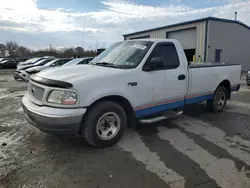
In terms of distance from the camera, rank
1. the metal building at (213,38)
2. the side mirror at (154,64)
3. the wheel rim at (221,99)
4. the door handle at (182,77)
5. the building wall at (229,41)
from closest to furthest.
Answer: the side mirror at (154,64) → the door handle at (182,77) → the wheel rim at (221,99) → the metal building at (213,38) → the building wall at (229,41)

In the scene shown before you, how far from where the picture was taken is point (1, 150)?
11.9 feet

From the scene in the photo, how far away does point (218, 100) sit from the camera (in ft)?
20.0

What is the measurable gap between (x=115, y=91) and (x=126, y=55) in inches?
41.3

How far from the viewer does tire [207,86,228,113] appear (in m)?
5.91

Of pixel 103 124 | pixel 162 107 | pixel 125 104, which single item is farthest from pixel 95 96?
pixel 162 107

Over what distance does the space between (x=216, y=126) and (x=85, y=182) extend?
11.8 ft

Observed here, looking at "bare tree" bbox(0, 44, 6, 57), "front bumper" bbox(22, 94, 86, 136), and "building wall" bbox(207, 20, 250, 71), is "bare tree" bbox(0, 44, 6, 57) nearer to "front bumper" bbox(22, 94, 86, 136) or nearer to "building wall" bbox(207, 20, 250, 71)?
"building wall" bbox(207, 20, 250, 71)

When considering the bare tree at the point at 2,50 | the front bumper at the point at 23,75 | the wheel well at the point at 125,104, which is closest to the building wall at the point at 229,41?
the front bumper at the point at 23,75

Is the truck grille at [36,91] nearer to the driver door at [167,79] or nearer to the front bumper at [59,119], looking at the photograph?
the front bumper at [59,119]

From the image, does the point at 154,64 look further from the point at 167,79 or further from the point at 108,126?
the point at 108,126

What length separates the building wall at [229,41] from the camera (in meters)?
18.1

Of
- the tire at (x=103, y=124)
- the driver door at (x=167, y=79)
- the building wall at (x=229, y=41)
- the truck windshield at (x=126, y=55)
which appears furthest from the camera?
the building wall at (x=229, y=41)

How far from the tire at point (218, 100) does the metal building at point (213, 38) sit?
499 inches

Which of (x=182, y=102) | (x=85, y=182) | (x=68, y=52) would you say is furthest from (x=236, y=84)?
(x=68, y=52)
